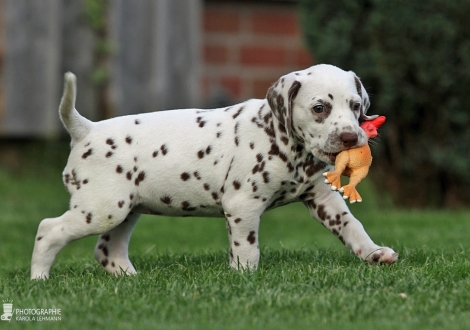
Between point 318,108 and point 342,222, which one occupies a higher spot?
point 318,108

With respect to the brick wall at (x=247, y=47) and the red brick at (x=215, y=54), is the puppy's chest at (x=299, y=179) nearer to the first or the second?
the brick wall at (x=247, y=47)

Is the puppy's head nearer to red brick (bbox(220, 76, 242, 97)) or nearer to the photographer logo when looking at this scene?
the photographer logo

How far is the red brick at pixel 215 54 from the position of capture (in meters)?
13.3

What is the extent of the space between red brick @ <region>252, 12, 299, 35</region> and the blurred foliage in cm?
285

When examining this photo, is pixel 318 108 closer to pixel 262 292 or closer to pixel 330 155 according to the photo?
pixel 330 155

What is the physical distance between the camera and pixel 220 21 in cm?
1329

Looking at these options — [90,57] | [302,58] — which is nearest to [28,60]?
[90,57]

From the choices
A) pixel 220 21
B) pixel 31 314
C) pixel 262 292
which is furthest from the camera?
pixel 220 21

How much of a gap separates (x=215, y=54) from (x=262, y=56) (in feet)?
2.39

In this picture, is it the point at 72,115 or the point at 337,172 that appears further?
the point at 72,115

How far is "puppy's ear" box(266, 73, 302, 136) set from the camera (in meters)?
5.34

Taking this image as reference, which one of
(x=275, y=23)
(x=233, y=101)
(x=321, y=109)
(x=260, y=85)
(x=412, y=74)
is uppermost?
(x=321, y=109)

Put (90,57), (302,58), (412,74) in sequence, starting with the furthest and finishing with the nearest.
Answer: (302,58) < (90,57) < (412,74)

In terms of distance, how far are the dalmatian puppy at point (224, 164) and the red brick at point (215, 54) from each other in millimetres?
7553
